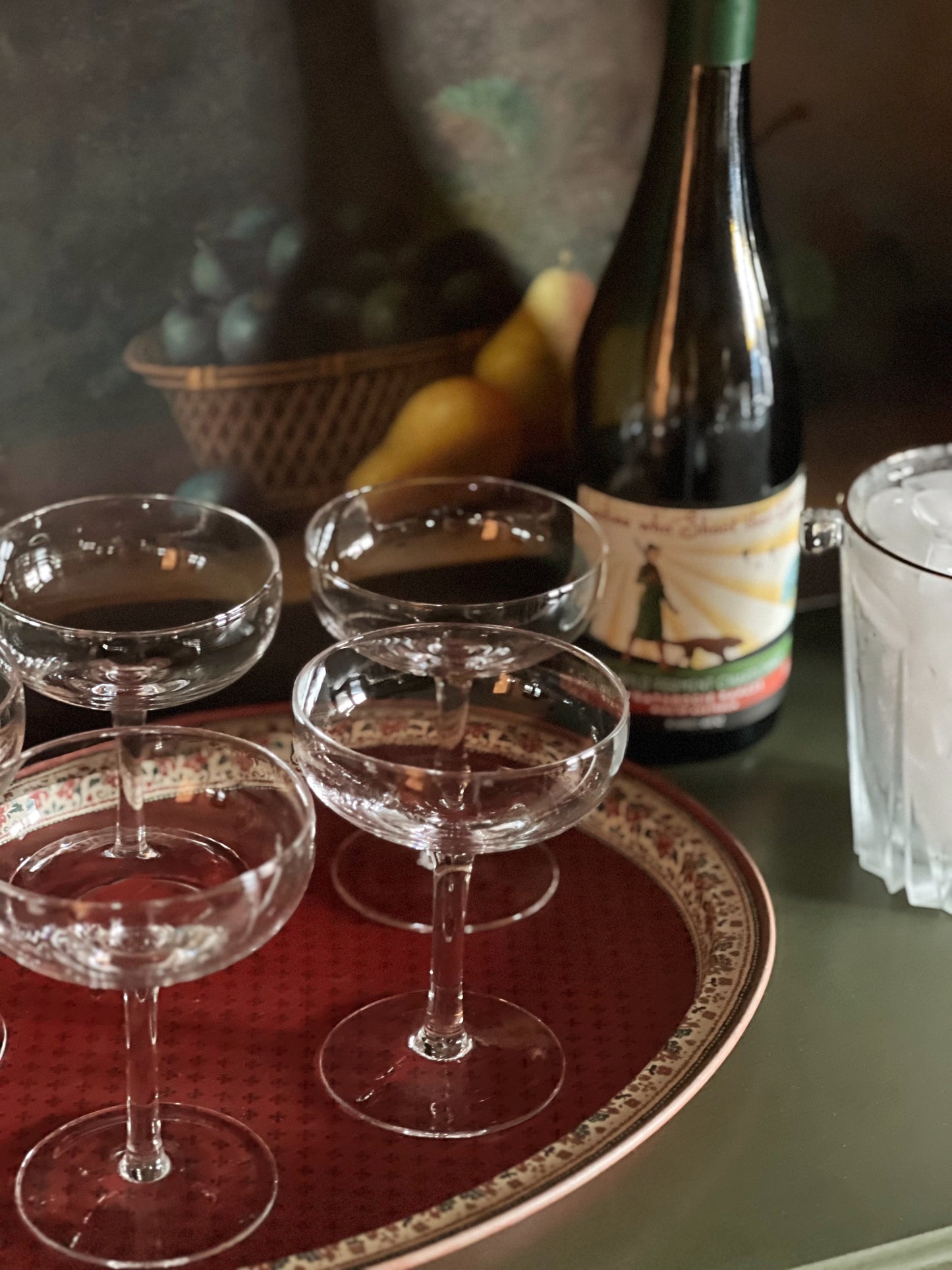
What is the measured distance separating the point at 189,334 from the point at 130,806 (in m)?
0.27

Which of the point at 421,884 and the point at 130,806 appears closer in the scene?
the point at 130,806

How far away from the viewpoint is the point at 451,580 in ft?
2.76

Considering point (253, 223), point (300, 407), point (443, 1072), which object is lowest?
point (443, 1072)

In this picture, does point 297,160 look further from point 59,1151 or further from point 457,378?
point 59,1151

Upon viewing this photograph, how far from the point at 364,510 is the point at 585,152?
0.76 ft

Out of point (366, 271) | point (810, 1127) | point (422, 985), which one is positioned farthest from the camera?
point (366, 271)

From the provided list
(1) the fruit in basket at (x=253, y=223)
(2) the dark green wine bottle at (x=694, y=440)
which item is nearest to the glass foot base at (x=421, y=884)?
(2) the dark green wine bottle at (x=694, y=440)

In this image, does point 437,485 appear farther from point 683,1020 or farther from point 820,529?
point 683,1020

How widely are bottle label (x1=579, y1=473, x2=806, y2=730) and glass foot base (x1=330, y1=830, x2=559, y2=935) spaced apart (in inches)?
4.7

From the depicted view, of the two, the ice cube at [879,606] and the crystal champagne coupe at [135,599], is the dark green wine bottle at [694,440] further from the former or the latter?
the crystal champagne coupe at [135,599]

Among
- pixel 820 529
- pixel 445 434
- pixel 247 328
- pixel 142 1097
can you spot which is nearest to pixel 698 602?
pixel 820 529

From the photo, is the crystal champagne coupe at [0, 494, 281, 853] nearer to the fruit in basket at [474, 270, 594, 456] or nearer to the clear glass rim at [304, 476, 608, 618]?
the clear glass rim at [304, 476, 608, 618]

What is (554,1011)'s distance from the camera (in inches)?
26.9

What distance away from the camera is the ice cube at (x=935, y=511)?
740 mm
